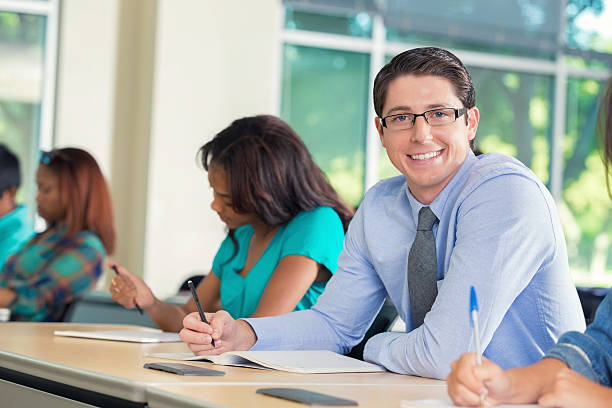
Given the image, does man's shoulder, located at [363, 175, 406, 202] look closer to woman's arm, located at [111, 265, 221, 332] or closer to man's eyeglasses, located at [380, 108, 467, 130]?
man's eyeglasses, located at [380, 108, 467, 130]

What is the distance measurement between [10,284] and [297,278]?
148 centimetres

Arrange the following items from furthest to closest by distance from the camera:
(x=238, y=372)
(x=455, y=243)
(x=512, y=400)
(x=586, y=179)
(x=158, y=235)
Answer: (x=586, y=179) → (x=158, y=235) → (x=455, y=243) → (x=238, y=372) → (x=512, y=400)

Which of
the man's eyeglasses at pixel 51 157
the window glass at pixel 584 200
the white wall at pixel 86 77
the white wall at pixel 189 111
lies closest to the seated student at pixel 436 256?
the man's eyeglasses at pixel 51 157

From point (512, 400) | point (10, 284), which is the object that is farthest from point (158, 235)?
point (512, 400)

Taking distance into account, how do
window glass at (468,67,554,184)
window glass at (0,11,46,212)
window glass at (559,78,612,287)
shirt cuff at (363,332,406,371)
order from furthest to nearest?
window glass at (559,78,612,287) → window glass at (468,67,554,184) → window glass at (0,11,46,212) → shirt cuff at (363,332,406,371)

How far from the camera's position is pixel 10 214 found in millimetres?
3990

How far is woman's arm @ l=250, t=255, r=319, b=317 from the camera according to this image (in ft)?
7.85

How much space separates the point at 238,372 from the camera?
161 centimetres

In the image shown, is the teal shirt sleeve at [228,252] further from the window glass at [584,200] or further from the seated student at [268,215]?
the window glass at [584,200]

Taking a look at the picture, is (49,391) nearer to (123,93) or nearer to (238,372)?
(238,372)

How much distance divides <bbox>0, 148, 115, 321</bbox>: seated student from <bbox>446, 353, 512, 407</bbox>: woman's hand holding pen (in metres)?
2.45

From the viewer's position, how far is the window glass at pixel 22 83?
6.40m

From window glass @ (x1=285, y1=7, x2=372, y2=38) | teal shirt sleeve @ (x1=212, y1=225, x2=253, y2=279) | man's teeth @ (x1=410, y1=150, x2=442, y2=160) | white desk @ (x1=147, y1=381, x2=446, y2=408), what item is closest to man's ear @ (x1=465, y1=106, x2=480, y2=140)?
man's teeth @ (x1=410, y1=150, x2=442, y2=160)

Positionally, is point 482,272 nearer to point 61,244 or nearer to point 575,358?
point 575,358
